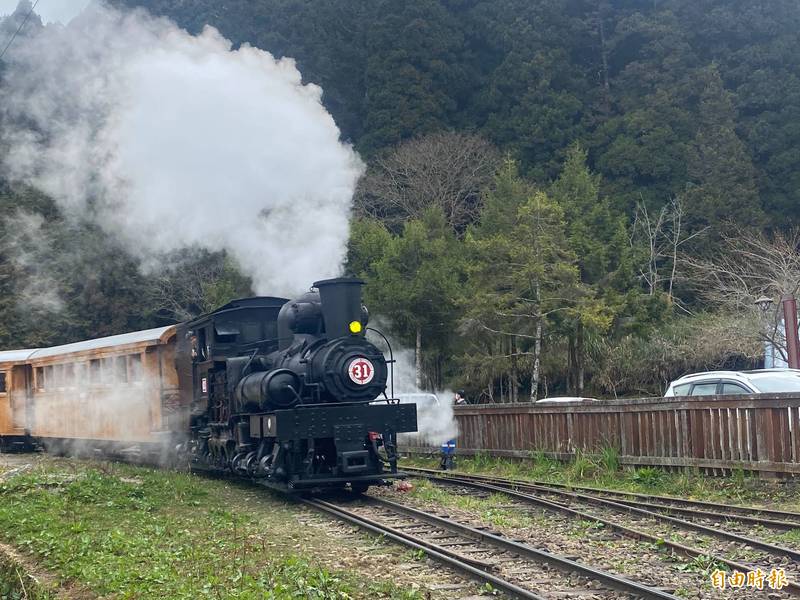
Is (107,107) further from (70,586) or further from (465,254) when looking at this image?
(70,586)

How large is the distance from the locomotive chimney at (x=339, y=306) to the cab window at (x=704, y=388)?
523 centimetres

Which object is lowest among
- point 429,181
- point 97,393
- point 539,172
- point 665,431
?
point 665,431

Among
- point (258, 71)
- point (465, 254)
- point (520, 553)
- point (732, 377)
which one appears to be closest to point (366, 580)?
point (520, 553)

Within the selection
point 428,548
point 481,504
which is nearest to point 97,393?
point 481,504

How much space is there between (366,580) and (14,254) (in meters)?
34.4

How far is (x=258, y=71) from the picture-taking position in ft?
55.1

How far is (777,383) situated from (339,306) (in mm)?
6193

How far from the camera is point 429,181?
37438 millimetres

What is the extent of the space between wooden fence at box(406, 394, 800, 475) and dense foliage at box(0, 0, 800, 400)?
8.49 meters

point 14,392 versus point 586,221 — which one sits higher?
point 586,221

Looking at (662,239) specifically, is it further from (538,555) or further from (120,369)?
(538,555)

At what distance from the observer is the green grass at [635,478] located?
35.6 feet

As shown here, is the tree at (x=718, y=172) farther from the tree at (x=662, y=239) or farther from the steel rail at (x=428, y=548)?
the steel rail at (x=428, y=548)

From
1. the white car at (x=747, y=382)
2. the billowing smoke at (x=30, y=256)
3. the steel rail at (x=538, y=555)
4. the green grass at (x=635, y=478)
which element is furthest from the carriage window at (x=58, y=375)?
the billowing smoke at (x=30, y=256)
